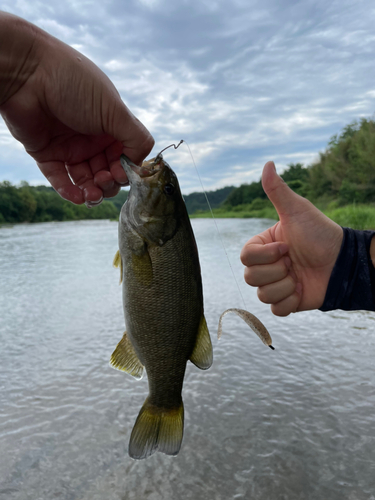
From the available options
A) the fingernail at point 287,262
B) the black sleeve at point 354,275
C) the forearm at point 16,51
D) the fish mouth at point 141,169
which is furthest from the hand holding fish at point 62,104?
the black sleeve at point 354,275

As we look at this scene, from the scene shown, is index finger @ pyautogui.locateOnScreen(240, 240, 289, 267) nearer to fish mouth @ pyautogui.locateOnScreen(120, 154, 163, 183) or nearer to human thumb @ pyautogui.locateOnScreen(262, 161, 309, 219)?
human thumb @ pyautogui.locateOnScreen(262, 161, 309, 219)

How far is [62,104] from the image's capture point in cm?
188

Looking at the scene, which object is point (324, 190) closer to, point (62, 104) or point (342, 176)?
point (342, 176)

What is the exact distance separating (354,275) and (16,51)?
2.39 m

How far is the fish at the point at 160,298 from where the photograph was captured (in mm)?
1668

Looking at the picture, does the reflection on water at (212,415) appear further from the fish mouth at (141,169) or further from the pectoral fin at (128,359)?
the fish mouth at (141,169)

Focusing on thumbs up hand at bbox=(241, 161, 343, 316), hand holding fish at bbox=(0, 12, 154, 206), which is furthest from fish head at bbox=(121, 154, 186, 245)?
thumbs up hand at bbox=(241, 161, 343, 316)

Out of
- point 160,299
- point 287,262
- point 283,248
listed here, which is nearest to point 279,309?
point 287,262

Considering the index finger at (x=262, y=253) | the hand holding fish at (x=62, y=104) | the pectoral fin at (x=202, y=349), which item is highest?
the hand holding fish at (x=62, y=104)

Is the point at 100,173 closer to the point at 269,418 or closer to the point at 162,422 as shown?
the point at 162,422

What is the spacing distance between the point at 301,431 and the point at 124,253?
1.98m

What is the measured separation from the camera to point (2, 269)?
27.6ft

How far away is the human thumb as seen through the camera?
2.27 meters

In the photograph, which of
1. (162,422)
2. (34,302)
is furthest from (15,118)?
(34,302)
